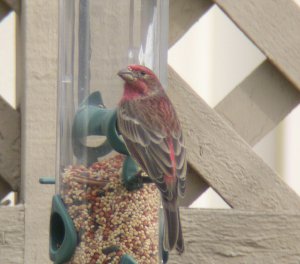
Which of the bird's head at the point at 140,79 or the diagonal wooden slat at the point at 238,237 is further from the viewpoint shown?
the diagonal wooden slat at the point at 238,237

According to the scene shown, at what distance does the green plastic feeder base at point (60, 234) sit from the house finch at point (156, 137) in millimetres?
276

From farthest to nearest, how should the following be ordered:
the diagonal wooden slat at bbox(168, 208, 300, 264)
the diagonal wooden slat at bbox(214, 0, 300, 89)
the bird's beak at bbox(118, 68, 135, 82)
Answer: the diagonal wooden slat at bbox(214, 0, 300, 89)
the diagonal wooden slat at bbox(168, 208, 300, 264)
the bird's beak at bbox(118, 68, 135, 82)

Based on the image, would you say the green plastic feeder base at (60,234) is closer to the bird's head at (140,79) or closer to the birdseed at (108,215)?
the birdseed at (108,215)

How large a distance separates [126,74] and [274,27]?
78 cm

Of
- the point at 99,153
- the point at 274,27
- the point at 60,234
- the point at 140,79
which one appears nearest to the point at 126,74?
the point at 140,79

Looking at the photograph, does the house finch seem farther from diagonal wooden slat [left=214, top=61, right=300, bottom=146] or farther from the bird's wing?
diagonal wooden slat [left=214, top=61, right=300, bottom=146]

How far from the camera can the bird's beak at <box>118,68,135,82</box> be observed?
11.8 ft

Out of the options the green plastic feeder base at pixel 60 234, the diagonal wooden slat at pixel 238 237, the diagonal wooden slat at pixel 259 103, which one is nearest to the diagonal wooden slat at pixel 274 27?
the diagonal wooden slat at pixel 259 103

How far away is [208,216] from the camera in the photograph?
3986 mm

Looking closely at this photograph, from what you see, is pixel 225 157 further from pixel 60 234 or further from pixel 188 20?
pixel 60 234

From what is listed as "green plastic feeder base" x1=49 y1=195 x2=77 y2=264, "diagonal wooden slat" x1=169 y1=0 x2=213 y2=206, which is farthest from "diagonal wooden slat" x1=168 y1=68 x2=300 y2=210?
"green plastic feeder base" x1=49 y1=195 x2=77 y2=264

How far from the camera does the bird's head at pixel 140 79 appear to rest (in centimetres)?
360

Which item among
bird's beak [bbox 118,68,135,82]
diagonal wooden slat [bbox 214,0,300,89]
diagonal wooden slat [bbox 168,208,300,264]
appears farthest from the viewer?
diagonal wooden slat [bbox 214,0,300,89]

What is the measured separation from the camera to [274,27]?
4.14 metres
